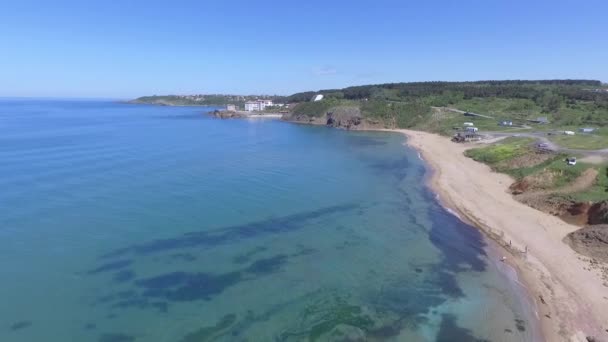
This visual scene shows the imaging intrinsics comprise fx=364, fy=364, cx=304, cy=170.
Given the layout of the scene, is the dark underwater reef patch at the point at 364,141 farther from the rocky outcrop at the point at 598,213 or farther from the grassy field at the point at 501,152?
the rocky outcrop at the point at 598,213

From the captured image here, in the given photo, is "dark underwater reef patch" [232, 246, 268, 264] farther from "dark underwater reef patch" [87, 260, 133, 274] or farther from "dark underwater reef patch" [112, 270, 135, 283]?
"dark underwater reef patch" [87, 260, 133, 274]

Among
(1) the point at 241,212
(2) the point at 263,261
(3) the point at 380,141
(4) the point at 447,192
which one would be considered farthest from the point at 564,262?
(3) the point at 380,141

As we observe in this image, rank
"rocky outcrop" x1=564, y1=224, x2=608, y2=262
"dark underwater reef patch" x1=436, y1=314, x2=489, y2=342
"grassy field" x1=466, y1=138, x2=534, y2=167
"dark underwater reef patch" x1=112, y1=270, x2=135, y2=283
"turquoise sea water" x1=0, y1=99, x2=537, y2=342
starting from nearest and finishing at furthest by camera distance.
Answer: "dark underwater reef patch" x1=436, y1=314, x2=489, y2=342
"turquoise sea water" x1=0, y1=99, x2=537, y2=342
"dark underwater reef patch" x1=112, y1=270, x2=135, y2=283
"rocky outcrop" x1=564, y1=224, x2=608, y2=262
"grassy field" x1=466, y1=138, x2=534, y2=167

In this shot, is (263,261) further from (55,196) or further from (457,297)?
(55,196)

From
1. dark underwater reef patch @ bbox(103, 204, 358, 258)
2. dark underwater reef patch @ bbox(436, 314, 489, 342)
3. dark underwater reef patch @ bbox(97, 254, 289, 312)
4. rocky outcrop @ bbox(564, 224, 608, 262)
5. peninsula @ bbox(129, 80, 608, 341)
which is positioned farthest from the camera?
dark underwater reef patch @ bbox(103, 204, 358, 258)

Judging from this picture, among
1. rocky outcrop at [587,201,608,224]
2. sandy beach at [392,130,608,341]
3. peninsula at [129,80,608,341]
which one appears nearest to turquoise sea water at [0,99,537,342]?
sandy beach at [392,130,608,341]

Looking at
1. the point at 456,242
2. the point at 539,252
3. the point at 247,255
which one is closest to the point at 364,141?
the point at 456,242

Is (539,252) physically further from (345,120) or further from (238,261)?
(345,120)
